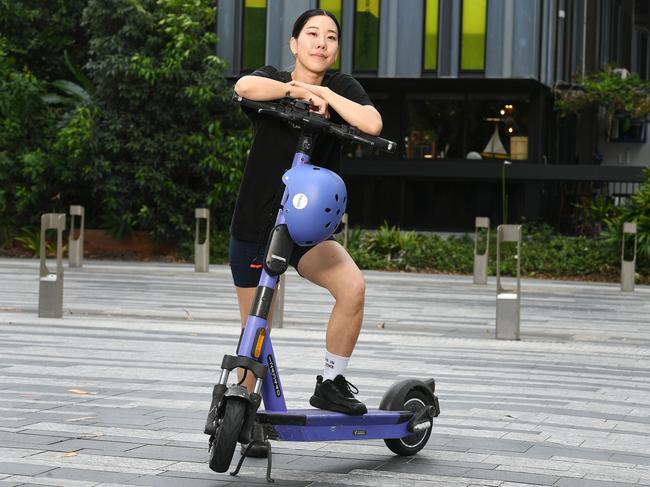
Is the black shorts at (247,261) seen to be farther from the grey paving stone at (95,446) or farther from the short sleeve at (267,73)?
the grey paving stone at (95,446)

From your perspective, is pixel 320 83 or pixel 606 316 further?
pixel 606 316

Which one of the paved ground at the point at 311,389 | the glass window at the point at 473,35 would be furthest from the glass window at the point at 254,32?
the paved ground at the point at 311,389

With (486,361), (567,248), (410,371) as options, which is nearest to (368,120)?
(410,371)

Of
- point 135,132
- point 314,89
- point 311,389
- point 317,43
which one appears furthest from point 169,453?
point 135,132

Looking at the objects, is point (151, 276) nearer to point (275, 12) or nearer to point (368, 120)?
point (275, 12)

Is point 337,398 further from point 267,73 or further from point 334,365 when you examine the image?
point 267,73

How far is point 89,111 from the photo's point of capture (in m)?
28.3

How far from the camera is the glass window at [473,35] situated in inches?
1246

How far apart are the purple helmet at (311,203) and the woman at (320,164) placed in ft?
1.04

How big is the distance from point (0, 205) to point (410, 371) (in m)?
20.5

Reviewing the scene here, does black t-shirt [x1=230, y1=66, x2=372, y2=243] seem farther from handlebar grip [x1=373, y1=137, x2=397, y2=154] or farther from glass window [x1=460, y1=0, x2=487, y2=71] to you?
glass window [x1=460, y1=0, x2=487, y2=71]

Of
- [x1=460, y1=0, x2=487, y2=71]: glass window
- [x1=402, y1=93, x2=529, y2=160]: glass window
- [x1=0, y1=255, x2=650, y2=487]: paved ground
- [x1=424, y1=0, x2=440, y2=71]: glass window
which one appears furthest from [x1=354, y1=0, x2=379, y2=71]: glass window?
[x1=0, y1=255, x2=650, y2=487]: paved ground

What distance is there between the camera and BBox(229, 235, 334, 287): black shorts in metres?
5.68

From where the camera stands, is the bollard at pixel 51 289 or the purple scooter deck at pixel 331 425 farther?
the bollard at pixel 51 289
